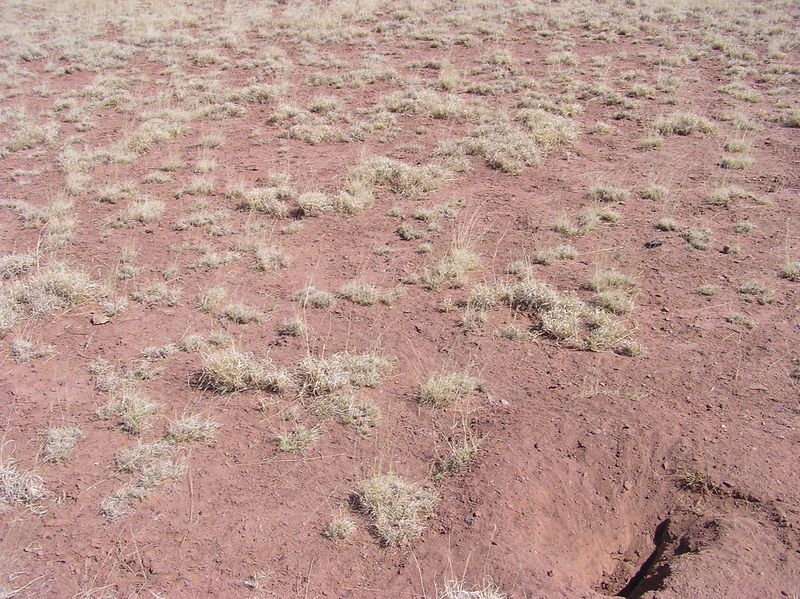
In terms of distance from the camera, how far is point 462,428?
5.27 metres

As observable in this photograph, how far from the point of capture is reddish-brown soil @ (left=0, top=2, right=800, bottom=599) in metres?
4.16

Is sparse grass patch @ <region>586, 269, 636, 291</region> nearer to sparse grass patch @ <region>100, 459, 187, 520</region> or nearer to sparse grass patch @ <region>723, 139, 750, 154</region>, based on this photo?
sparse grass patch @ <region>100, 459, 187, 520</region>

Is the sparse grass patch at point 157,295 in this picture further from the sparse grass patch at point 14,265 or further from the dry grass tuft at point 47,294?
the sparse grass patch at point 14,265

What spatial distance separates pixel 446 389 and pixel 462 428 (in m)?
0.40

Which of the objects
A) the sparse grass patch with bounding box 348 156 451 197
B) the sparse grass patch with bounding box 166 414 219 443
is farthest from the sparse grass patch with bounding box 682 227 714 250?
the sparse grass patch with bounding box 166 414 219 443

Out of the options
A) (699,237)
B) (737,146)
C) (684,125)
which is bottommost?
(699,237)

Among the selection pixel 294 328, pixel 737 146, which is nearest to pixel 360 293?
pixel 294 328

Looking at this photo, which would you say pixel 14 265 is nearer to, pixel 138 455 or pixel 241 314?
pixel 241 314

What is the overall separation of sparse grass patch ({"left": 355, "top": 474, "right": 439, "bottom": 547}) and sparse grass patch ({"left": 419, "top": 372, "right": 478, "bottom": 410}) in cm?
90

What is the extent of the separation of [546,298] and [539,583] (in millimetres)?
3255

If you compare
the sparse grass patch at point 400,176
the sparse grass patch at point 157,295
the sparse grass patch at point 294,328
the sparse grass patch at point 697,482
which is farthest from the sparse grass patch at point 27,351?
the sparse grass patch at point 697,482

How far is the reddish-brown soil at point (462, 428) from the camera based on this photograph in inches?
164

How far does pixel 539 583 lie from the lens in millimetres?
3965

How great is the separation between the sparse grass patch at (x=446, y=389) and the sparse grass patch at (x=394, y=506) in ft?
2.97
